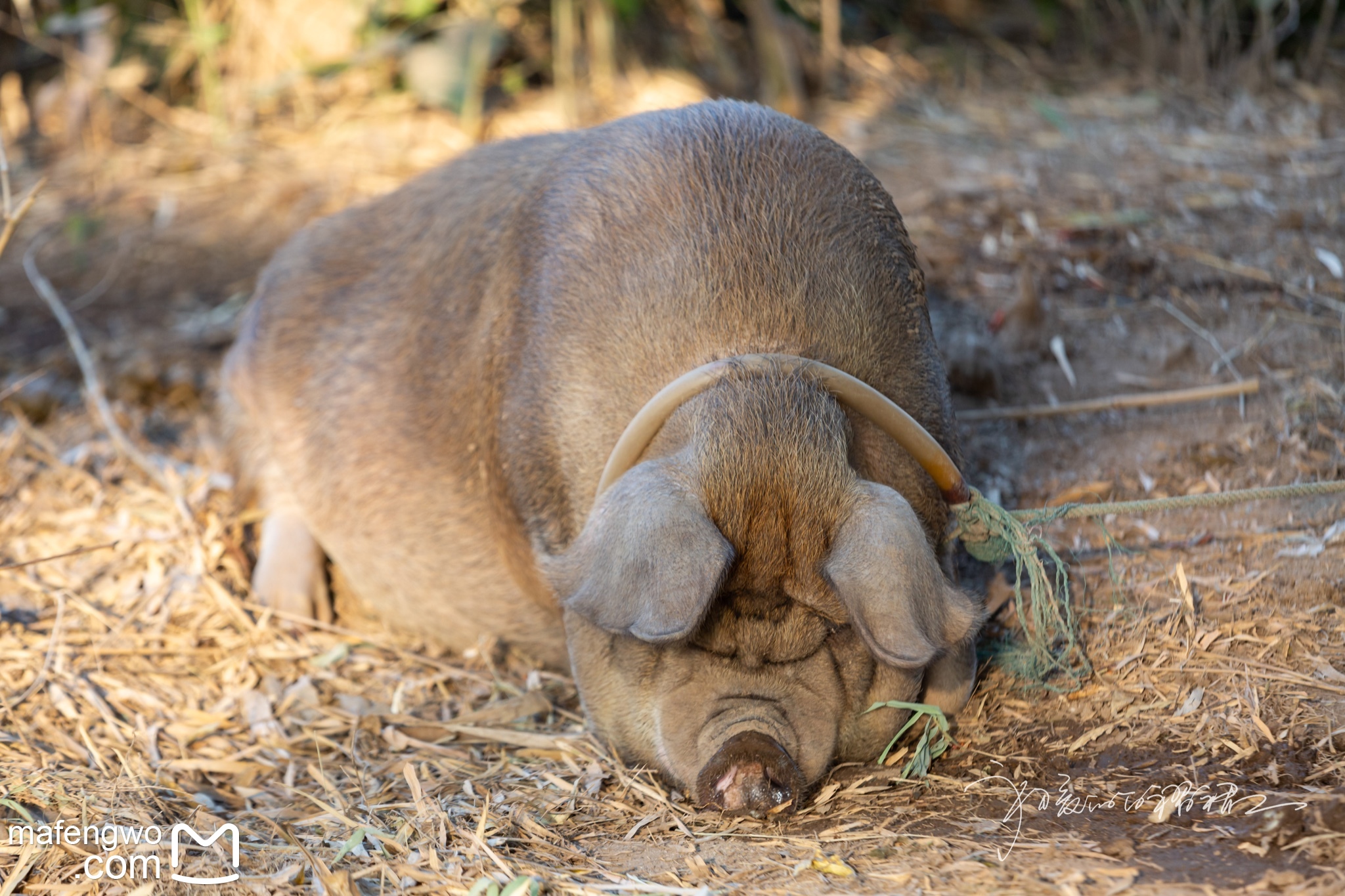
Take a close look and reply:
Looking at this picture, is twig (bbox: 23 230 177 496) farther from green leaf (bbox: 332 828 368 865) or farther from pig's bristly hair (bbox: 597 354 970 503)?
pig's bristly hair (bbox: 597 354 970 503)

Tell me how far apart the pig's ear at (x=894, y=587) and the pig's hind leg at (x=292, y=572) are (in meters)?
2.15

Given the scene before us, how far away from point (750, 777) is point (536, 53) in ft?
19.5

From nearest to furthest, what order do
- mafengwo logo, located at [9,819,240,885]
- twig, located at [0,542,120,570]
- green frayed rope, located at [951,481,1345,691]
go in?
mafengwo logo, located at [9,819,240,885] → green frayed rope, located at [951,481,1345,691] → twig, located at [0,542,120,570]

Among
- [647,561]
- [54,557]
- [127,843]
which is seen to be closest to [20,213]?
[54,557]

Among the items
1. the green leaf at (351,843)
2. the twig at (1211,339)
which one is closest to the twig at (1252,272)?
the twig at (1211,339)

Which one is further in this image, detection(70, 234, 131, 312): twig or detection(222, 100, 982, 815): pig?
detection(70, 234, 131, 312): twig

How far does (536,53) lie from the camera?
7652 millimetres

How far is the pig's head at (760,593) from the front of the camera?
2.54 meters

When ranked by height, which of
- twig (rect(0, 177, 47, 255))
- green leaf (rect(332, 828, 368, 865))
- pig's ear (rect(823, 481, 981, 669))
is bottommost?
green leaf (rect(332, 828, 368, 865))

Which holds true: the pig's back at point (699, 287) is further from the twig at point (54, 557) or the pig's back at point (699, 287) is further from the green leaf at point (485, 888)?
the twig at point (54, 557)

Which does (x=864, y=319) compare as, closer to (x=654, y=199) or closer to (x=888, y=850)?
(x=654, y=199)

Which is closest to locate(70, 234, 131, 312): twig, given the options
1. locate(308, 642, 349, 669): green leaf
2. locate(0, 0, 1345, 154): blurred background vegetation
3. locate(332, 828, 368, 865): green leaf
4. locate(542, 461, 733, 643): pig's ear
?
locate(0, 0, 1345, 154): blurred background vegetation

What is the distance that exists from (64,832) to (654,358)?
1.65 metres

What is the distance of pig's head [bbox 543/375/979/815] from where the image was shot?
2535mm
